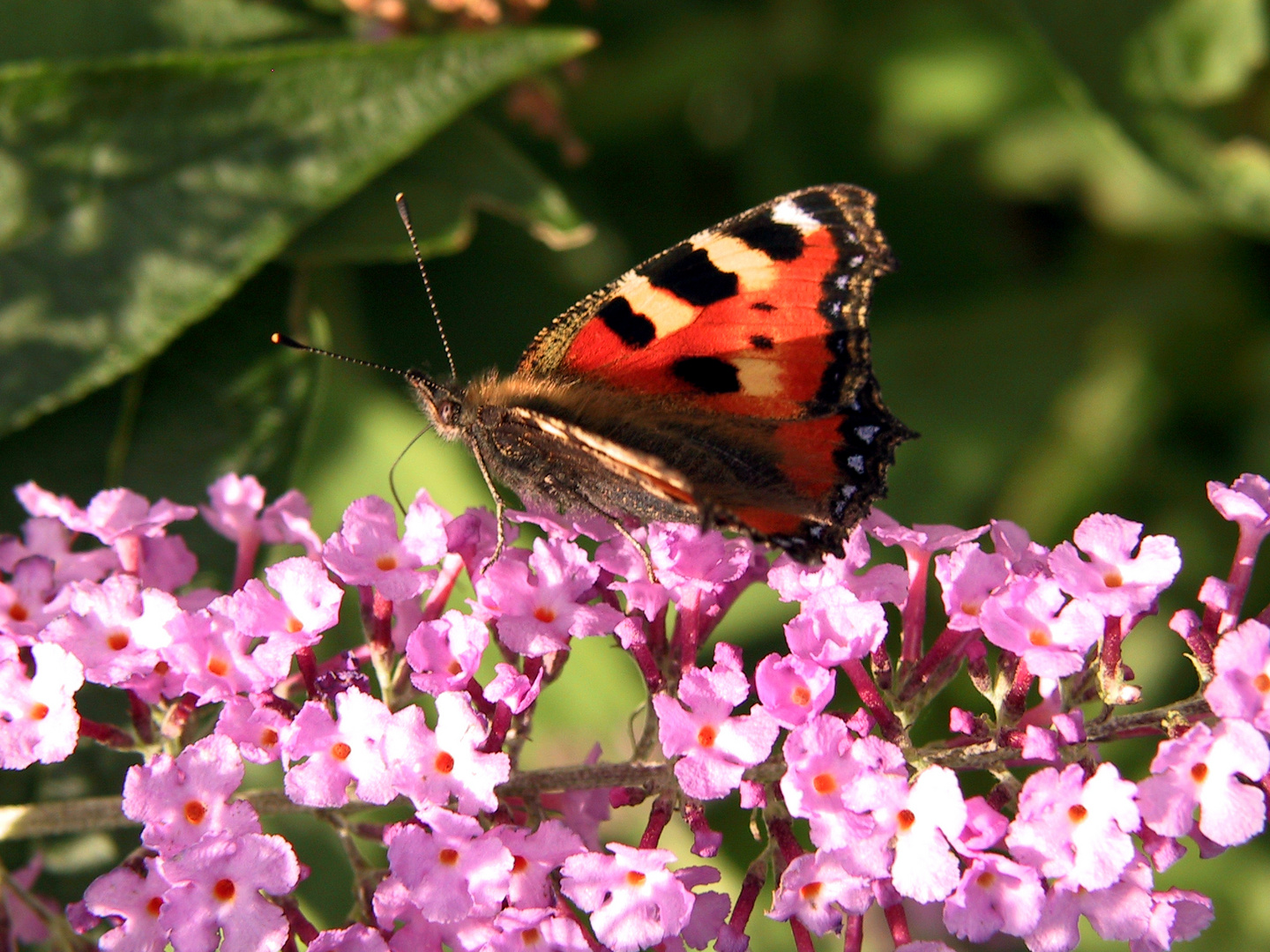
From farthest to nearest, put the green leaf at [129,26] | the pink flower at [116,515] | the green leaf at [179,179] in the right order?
1. the green leaf at [129,26]
2. the green leaf at [179,179]
3. the pink flower at [116,515]

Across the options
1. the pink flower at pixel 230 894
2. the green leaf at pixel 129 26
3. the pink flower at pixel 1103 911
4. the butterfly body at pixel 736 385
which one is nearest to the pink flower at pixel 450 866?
the pink flower at pixel 230 894

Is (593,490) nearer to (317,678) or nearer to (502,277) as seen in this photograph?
(317,678)

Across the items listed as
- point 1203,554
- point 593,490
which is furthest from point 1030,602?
point 1203,554

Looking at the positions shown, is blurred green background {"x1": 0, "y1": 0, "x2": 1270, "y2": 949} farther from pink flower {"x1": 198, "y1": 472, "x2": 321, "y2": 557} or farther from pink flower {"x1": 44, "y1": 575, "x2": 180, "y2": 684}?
pink flower {"x1": 44, "y1": 575, "x2": 180, "y2": 684}

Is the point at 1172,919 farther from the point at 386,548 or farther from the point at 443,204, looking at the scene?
the point at 443,204

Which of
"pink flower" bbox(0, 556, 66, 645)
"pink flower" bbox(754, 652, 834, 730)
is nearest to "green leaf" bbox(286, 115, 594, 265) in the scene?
"pink flower" bbox(0, 556, 66, 645)

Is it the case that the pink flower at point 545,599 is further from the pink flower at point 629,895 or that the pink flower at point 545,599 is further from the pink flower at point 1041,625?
the pink flower at point 1041,625
